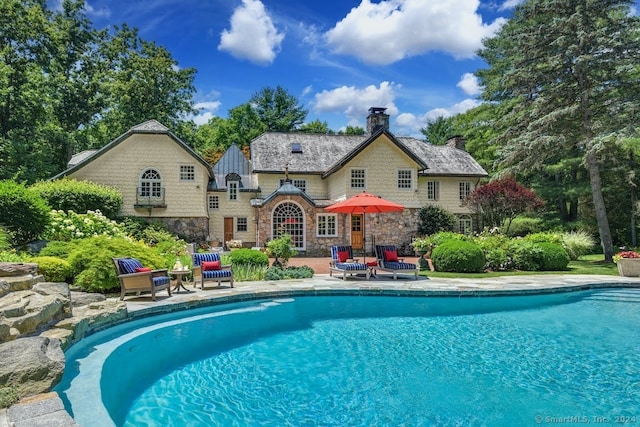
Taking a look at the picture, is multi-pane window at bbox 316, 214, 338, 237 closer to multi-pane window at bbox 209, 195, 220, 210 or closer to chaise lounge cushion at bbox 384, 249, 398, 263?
multi-pane window at bbox 209, 195, 220, 210

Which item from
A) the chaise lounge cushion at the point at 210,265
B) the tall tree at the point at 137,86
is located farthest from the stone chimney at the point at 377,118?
the tall tree at the point at 137,86

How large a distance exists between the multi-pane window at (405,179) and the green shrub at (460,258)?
10.2 m

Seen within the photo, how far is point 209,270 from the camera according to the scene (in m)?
11.3

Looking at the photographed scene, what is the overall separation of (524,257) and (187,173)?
1794 centimetres

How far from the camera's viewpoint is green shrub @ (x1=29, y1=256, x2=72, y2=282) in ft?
31.0

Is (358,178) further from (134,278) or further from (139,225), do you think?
(134,278)

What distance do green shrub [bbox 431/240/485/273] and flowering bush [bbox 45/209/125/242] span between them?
12.0 metres

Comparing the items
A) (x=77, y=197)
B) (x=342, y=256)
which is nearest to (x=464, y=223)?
(x=342, y=256)

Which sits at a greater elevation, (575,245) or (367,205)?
(367,205)

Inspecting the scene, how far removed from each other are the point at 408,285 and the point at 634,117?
14487mm

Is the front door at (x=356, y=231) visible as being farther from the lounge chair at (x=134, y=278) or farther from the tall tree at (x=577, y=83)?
the lounge chair at (x=134, y=278)

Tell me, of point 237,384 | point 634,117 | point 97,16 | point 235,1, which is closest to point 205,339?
point 237,384

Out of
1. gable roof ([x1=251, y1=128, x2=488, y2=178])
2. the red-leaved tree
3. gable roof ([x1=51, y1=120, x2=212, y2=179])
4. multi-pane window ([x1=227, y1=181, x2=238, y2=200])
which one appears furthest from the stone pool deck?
multi-pane window ([x1=227, y1=181, x2=238, y2=200])

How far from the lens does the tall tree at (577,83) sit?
18.5 m
